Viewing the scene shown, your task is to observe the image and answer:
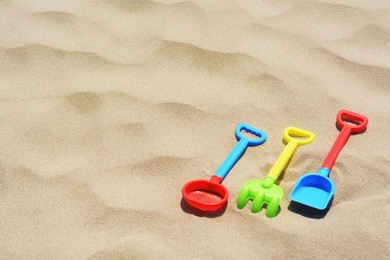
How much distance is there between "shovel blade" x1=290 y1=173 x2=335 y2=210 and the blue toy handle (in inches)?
7.8

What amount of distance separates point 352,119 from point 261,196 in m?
0.50

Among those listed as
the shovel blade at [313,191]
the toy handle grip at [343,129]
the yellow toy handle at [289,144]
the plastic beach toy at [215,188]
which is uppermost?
the toy handle grip at [343,129]

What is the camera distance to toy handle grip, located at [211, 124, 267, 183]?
1.44 metres

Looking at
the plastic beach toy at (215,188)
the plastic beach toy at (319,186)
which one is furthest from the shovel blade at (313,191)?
the plastic beach toy at (215,188)

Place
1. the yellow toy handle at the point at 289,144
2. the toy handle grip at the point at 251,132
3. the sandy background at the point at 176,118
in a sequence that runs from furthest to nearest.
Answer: the toy handle grip at the point at 251,132
the yellow toy handle at the point at 289,144
the sandy background at the point at 176,118

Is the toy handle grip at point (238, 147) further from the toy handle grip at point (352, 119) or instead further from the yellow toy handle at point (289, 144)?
the toy handle grip at point (352, 119)

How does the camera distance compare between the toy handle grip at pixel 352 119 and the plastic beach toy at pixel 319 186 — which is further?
the toy handle grip at pixel 352 119

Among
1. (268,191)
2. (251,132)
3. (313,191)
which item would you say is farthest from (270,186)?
(251,132)

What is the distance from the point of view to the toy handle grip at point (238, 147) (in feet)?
4.71

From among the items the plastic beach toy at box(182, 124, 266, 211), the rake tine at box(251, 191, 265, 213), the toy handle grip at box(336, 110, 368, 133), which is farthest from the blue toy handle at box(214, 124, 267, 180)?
the toy handle grip at box(336, 110, 368, 133)

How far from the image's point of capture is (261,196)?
132 centimetres

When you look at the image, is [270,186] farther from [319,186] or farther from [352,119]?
[352,119]

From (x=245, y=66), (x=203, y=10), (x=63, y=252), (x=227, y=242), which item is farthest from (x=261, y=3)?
(x=63, y=252)

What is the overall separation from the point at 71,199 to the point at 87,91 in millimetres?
465
